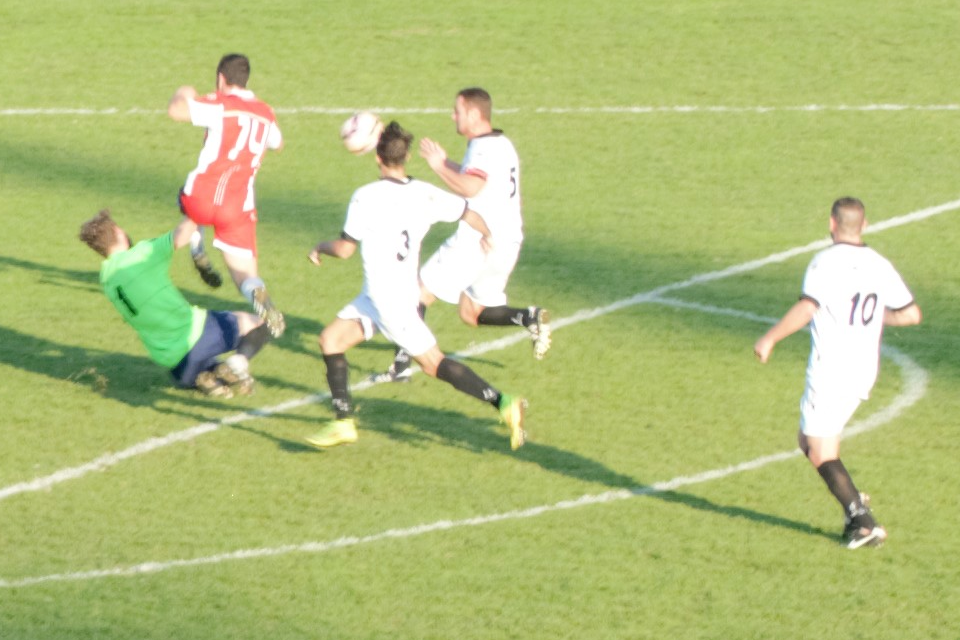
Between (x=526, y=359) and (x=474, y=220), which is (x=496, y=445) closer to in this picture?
(x=474, y=220)

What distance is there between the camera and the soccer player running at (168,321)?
33.4ft

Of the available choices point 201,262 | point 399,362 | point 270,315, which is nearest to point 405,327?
point 270,315

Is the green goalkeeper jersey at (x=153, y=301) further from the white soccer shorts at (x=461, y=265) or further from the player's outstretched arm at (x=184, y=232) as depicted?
the white soccer shorts at (x=461, y=265)

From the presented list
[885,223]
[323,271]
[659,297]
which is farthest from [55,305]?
[885,223]

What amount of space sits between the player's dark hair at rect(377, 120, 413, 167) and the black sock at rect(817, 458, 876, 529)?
109 inches

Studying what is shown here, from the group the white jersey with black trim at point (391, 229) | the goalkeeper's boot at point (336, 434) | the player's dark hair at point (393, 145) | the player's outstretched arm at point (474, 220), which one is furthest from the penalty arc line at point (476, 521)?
the player's dark hair at point (393, 145)

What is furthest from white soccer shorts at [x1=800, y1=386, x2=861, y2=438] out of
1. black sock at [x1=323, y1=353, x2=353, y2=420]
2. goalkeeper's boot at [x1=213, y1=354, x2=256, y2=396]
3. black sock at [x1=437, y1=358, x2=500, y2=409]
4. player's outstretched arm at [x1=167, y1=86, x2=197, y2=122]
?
player's outstretched arm at [x1=167, y1=86, x2=197, y2=122]

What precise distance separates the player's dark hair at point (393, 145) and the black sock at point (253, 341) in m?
1.70

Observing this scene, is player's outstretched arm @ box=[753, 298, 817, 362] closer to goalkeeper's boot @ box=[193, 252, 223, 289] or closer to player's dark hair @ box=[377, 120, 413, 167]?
player's dark hair @ box=[377, 120, 413, 167]

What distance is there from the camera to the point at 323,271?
13.1 m

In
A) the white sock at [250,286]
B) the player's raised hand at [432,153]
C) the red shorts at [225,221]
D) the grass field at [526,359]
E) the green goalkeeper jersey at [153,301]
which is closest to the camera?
the grass field at [526,359]

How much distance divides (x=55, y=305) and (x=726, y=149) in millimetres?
6624

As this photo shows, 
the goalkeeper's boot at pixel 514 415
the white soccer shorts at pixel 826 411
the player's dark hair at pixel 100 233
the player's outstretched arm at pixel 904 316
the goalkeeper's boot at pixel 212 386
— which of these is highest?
the player's outstretched arm at pixel 904 316

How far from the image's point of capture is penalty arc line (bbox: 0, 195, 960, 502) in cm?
939
